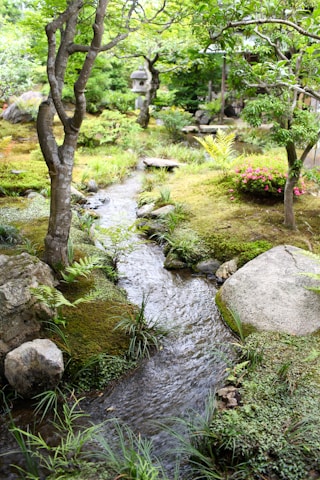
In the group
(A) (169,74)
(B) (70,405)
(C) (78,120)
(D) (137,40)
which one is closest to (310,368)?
(B) (70,405)

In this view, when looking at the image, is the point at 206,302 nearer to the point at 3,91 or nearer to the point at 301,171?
the point at 301,171

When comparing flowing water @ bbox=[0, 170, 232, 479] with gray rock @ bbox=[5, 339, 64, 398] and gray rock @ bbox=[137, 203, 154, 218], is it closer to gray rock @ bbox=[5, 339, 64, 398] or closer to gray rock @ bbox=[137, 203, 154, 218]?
gray rock @ bbox=[5, 339, 64, 398]

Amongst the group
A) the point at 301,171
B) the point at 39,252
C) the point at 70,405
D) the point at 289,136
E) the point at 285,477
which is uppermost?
the point at 289,136

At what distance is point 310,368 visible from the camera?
3863 millimetres

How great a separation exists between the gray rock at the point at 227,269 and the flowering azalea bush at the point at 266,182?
2342 millimetres

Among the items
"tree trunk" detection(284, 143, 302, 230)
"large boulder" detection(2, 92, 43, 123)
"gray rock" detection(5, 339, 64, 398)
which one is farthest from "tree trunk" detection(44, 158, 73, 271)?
"large boulder" detection(2, 92, 43, 123)

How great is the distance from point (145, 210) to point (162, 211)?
1.89ft

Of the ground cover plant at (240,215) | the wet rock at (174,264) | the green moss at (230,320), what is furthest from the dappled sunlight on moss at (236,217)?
the green moss at (230,320)

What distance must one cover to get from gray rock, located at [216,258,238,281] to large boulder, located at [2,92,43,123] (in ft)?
44.0

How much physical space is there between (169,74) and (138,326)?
1669 centimetres

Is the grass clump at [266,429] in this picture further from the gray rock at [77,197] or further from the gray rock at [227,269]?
the gray rock at [77,197]

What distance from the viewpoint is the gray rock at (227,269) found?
614 centimetres

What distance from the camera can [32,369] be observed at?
11.9ft

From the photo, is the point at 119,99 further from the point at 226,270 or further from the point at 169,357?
the point at 169,357
